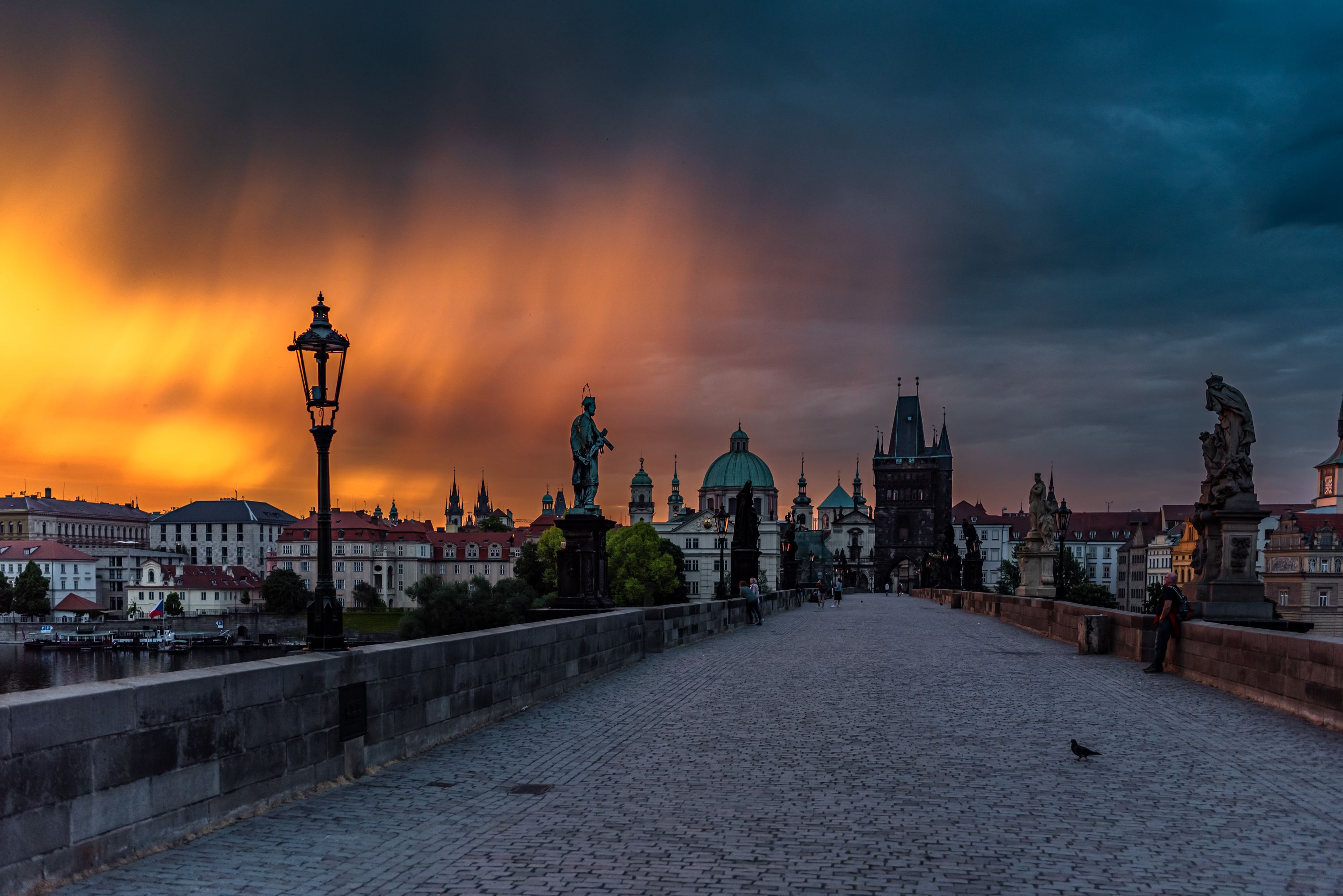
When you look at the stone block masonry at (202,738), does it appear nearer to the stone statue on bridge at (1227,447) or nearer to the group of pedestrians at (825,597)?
the stone statue on bridge at (1227,447)

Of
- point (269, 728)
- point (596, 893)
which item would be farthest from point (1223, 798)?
point (269, 728)

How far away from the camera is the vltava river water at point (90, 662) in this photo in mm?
95062

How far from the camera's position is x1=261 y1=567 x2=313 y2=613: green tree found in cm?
14850

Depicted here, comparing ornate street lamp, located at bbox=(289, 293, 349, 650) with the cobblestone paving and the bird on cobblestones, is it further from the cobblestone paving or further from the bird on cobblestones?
the bird on cobblestones

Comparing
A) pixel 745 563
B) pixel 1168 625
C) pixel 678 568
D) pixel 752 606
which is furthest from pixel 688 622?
pixel 678 568

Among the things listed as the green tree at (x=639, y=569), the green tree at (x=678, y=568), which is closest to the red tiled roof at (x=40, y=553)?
the green tree at (x=678, y=568)

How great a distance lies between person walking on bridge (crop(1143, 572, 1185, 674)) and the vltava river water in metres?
84.7

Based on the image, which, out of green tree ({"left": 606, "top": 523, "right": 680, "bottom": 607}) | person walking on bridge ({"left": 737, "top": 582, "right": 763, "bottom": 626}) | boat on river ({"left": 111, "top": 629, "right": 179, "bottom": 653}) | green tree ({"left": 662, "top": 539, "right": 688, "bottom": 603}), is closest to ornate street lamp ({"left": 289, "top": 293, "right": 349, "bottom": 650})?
person walking on bridge ({"left": 737, "top": 582, "right": 763, "bottom": 626})

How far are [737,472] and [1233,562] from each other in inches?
6618

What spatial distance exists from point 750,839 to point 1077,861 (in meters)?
1.76

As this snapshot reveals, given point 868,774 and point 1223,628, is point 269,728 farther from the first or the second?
point 1223,628

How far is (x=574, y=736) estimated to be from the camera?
1084 centimetres

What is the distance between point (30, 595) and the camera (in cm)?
14812

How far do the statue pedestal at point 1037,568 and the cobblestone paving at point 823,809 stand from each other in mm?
23694
